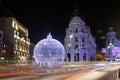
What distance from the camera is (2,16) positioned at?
127m

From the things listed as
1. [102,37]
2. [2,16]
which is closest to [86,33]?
[2,16]

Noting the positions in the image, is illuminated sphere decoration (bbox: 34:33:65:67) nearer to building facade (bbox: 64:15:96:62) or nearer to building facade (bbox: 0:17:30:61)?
building facade (bbox: 0:17:30:61)

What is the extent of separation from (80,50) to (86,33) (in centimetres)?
1231

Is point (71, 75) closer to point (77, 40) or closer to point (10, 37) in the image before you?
point (10, 37)

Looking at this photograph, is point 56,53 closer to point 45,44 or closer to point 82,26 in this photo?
point 45,44

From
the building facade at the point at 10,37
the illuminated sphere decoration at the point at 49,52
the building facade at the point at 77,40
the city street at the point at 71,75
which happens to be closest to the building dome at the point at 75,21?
the building facade at the point at 77,40

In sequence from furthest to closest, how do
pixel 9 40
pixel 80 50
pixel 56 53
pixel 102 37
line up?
pixel 102 37 → pixel 80 50 → pixel 9 40 → pixel 56 53

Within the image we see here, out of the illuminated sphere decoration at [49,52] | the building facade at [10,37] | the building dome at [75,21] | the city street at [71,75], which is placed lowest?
the city street at [71,75]

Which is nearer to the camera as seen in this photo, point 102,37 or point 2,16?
point 2,16

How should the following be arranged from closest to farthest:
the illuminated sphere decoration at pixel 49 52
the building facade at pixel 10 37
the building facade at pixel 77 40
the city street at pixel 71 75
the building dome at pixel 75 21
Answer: the city street at pixel 71 75 → the illuminated sphere decoration at pixel 49 52 → the building facade at pixel 10 37 → the building facade at pixel 77 40 → the building dome at pixel 75 21

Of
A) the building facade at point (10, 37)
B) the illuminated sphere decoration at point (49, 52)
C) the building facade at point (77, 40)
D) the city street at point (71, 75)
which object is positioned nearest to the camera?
the city street at point (71, 75)

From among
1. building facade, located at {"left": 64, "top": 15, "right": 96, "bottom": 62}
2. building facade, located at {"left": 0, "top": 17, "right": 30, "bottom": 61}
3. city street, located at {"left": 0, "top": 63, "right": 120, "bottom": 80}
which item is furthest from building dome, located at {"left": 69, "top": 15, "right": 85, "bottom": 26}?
city street, located at {"left": 0, "top": 63, "right": 120, "bottom": 80}

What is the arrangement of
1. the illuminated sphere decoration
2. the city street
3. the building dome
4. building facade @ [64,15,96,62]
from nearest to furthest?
the city street
the illuminated sphere decoration
building facade @ [64,15,96,62]
the building dome

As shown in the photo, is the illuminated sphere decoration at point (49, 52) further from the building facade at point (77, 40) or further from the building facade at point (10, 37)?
the building facade at point (77, 40)
